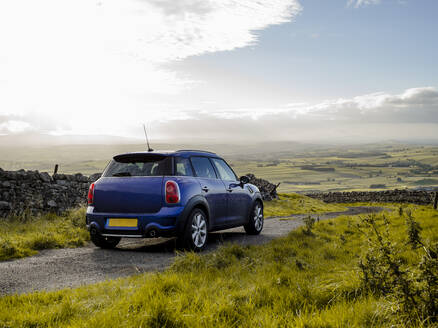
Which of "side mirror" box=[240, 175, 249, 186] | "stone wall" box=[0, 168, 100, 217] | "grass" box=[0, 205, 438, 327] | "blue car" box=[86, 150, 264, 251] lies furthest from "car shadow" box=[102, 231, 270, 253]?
"stone wall" box=[0, 168, 100, 217]

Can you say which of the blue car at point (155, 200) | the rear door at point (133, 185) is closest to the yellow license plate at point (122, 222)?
the blue car at point (155, 200)

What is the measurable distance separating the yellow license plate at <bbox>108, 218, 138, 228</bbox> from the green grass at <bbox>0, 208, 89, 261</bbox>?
1663 millimetres

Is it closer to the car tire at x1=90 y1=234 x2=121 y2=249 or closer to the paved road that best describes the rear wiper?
the car tire at x1=90 y1=234 x2=121 y2=249

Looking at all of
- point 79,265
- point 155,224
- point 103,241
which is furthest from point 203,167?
point 79,265

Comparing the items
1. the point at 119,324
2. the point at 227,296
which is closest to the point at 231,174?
the point at 227,296

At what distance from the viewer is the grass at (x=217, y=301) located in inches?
135

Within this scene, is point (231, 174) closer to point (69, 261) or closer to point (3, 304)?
point (69, 261)

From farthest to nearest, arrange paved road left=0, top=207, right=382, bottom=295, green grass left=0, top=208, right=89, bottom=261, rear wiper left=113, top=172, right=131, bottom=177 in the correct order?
rear wiper left=113, top=172, right=131, bottom=177, green grass left=0, top=208, right=89, bottom=261, paved road left=0, top=207, right=382, bottom=295

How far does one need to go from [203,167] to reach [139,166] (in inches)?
59.1

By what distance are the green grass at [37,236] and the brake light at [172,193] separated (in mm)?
2901

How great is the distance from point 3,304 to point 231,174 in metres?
6.49

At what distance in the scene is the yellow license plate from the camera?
7.46m

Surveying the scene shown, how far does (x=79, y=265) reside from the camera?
6.54m

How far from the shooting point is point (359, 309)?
3.56m
